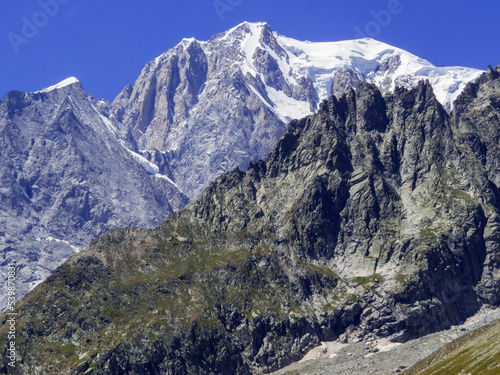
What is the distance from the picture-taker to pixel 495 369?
166 meters

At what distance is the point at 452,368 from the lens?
191250mm

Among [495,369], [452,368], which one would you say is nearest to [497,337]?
[452,368]

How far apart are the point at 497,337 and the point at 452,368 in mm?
18194

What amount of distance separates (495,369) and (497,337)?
3520 centimetres

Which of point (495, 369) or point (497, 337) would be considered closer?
point (495, 369)

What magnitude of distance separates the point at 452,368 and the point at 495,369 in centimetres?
2577

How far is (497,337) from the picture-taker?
200 meters

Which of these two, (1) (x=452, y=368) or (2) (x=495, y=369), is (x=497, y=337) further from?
(2) (x=495, y=369)

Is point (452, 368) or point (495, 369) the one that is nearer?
point (495, 369)
